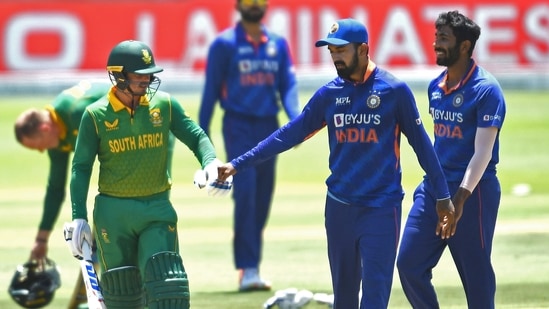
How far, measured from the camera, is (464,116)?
25.7ft

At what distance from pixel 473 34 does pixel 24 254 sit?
6060 millimetres

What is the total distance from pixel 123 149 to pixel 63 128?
1.98 m

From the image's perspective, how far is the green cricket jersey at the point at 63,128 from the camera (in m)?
9.54

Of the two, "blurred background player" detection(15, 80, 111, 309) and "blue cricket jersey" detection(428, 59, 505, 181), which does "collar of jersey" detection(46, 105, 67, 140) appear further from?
"blue cricket jersey" detection(428, 59, 505, 181)

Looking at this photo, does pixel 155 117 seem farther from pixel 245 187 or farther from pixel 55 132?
pixel 245 187

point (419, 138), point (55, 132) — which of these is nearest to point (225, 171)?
point (419, 138)

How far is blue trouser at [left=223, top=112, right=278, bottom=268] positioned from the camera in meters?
10.9

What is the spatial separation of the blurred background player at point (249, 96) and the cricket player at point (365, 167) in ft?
10.8

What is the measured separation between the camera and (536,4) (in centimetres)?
2542

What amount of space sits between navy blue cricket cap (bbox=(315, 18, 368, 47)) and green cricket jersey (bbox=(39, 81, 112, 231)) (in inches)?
101

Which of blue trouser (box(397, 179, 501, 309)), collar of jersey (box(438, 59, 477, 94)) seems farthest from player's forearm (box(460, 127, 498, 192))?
collar of jersey (box(438, 59, 477, 94))

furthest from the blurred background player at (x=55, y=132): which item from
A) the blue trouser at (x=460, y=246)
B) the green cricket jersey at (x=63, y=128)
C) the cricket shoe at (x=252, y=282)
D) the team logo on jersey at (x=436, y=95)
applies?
the blue trouser at (x=460, y=246)

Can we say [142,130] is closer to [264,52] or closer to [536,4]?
[264,52]

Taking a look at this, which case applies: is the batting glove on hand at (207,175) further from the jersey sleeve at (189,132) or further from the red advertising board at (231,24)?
the red advertising board at (231,24)
